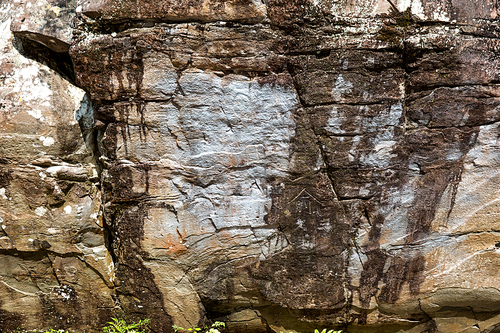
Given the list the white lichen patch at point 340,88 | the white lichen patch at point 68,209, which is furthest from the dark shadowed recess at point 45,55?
the white lichen patch at point 340,88

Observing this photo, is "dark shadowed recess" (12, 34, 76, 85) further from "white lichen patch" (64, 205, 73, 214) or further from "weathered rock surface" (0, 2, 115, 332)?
"white lichen patch" (64, 205, 73, 214)

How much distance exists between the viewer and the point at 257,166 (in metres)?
2.80

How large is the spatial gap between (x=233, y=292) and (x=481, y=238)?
2.39 meters

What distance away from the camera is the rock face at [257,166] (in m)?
2.63

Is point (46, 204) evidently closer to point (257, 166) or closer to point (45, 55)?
point (45, 55)

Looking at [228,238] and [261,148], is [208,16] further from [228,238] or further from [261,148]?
[228,238]

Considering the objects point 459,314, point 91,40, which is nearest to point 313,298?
point 459,314

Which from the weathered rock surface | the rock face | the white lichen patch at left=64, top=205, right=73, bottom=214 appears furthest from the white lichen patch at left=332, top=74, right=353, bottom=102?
the white lichen patch at left=64, top=205, right=73, bottom=214

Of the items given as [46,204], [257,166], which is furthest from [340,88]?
[46,204]

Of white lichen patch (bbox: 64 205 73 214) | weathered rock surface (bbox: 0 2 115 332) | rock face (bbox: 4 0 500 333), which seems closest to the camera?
rock face (bbox: 4 0 500 333)

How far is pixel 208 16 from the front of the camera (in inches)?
103

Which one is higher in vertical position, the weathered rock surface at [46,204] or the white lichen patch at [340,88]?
the white lichen patch at [340,88]

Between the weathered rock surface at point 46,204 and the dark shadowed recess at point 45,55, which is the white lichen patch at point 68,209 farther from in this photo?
the dark shadowed recess at point 45,55

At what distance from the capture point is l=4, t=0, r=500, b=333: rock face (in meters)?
2.63
